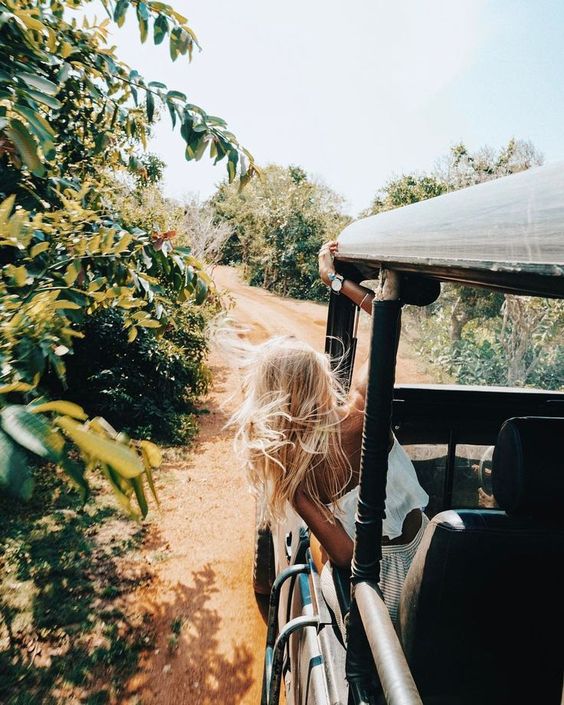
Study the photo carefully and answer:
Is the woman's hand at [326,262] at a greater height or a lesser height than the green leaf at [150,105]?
lesser

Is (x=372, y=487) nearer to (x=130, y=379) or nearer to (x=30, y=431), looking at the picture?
(x=30, y=431)

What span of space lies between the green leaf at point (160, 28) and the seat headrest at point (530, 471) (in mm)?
2144

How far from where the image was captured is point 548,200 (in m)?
0.61

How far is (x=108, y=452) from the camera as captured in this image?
20.9 inches

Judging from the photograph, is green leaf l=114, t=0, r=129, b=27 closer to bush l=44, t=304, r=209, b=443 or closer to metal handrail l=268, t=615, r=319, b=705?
metal handrail l=268, t=615, r=319, b=705

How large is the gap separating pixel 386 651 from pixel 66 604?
10.1 ft

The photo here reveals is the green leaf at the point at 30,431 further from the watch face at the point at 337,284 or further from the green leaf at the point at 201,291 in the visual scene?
the watch face at the point at 337,284

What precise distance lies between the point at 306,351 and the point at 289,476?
0.51 metres

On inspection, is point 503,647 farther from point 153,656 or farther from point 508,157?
point 508,157

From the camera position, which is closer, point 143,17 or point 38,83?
point 38,83

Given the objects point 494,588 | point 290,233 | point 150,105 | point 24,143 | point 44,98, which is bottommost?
point 494,588

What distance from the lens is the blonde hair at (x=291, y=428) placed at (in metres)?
1.79

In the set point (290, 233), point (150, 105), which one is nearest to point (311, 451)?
point (150, 105)

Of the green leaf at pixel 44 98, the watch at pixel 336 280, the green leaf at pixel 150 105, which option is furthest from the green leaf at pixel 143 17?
the watch at pixel 336 280
